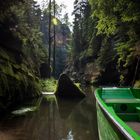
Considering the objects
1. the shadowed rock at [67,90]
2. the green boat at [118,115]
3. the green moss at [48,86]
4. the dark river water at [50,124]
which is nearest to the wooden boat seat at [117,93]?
the green boat at [118,115]

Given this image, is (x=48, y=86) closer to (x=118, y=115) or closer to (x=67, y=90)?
(x=67, y=90)

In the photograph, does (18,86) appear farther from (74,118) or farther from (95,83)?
(95,83)

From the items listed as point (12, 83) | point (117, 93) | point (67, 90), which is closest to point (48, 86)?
point (67, 90)

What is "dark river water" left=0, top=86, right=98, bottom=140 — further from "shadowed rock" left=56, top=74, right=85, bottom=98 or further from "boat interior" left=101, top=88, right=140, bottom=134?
"shadowed rock" left=56, top=74, right=85, bottom=98

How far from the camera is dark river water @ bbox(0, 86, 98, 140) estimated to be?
1023 cm

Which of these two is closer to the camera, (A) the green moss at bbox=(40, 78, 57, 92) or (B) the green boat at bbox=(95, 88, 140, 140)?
(B) the green boat at bbox=(95, 88, 140, 140)

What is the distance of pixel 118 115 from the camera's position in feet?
25.9

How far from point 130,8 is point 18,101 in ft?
27.3

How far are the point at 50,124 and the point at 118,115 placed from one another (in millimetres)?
4985

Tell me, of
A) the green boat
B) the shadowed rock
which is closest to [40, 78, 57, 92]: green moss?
the shadowed rock

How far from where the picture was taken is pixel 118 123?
5004mm

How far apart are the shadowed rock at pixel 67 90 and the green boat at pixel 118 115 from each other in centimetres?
1081

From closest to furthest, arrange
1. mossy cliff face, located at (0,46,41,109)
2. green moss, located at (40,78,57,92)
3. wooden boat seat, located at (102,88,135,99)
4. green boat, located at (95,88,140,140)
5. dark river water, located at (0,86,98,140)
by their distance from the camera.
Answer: green boat, located at (95,88,140,140), dark river water, located at (0,86,98,140), wooden boat seat, located at (102,88,135,99), mossy cliff face, located at (0,46,41,109), green moss, located at (40,78,57,92)

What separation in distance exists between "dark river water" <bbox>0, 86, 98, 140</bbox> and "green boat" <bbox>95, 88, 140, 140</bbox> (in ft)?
4.89
